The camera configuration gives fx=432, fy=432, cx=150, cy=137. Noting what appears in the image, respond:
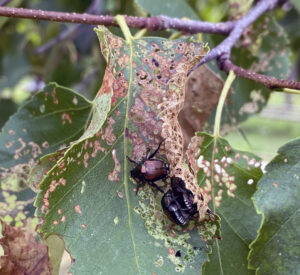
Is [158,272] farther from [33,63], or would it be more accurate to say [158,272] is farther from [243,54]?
[33,63]

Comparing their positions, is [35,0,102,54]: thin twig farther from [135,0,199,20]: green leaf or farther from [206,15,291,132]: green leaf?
[206,15,291,132]: green leaf

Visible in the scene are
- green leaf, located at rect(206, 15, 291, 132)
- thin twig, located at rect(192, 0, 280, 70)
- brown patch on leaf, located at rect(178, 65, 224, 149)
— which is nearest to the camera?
thin twig, located at rect(192, 0, 280, 70)

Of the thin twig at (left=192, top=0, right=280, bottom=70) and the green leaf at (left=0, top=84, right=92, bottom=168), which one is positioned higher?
the thin twig at (left=192, top=0, right=280, bottom=70)

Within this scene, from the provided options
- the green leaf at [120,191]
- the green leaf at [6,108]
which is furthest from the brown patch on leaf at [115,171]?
the green leaf at [6,108]

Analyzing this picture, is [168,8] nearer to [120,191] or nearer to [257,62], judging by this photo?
[257,62]

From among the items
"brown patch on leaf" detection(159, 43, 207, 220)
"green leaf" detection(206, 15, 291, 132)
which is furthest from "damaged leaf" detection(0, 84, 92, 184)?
Result: "green leaf" detection(206, 15, 291, 132)

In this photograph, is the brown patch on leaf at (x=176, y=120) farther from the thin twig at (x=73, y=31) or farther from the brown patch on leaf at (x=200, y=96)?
the thin twig at (x=73, y=31)
